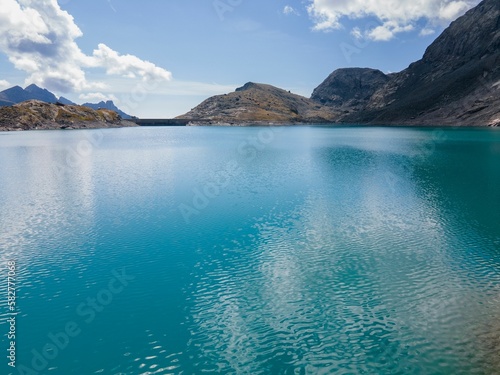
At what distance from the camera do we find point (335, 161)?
92688mm

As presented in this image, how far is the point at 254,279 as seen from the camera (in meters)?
27.2

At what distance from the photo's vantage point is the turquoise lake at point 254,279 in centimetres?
1866

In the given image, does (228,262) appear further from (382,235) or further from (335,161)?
(335,161)

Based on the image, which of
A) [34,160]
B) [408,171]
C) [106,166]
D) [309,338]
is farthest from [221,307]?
[34,160]

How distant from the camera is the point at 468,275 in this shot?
27203 mm

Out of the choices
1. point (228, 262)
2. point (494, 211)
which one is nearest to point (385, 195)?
point (494, 211)

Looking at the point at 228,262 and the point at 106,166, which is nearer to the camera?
the point at 228,262

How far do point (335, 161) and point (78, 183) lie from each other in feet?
212

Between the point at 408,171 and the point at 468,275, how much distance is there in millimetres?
52457

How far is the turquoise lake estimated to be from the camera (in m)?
18.7

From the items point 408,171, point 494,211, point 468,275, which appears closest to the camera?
point 468,275

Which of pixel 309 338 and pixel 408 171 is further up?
pixel 408 171

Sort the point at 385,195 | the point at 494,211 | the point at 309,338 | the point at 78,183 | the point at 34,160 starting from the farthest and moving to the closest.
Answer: the point at 34,160
the point at 78,183
the point at 385,195
the point at 494,211
the point at 309,338

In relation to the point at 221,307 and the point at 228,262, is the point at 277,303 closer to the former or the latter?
the point at 221,307
